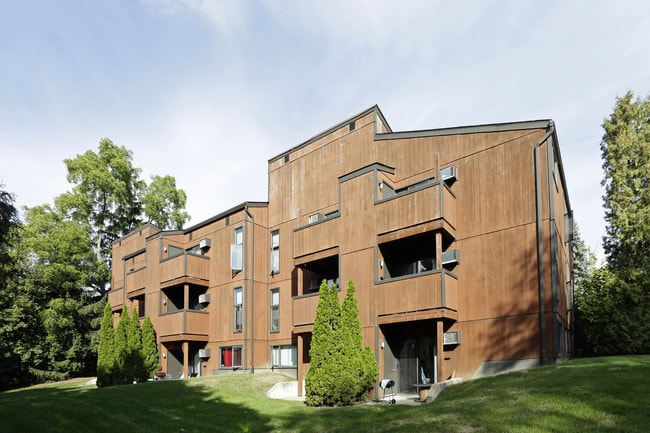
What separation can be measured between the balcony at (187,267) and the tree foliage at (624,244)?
1882cm

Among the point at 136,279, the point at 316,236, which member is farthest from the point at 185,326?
the point at 316,236

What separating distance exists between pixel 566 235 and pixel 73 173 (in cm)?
3605

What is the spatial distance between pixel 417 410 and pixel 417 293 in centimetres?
509

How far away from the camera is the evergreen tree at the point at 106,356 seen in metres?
26.1

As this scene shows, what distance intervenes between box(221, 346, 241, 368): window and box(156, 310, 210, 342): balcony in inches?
64.4

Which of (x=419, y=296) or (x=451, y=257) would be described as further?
(x=451, y=257)

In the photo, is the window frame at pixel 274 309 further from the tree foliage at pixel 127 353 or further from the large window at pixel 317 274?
the tree foliage at pixel 127 353

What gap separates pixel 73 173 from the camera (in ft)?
135

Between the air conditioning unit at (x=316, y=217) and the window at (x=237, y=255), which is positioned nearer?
the air conditioning unit at (x=316, y=217)

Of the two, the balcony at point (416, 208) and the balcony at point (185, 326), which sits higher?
the balcony at point (416, 208)

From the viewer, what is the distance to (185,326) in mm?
25484

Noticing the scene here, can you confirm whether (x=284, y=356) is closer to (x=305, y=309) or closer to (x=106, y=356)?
(x=305, y=309)

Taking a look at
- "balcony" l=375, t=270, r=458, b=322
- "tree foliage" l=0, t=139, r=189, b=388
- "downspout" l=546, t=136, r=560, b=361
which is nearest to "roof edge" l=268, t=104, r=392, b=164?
"downspout" l=546, t=136, r=560, b=361

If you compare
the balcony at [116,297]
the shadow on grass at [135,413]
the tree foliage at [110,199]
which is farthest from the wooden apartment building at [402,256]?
the tree foliage at [110,199]
